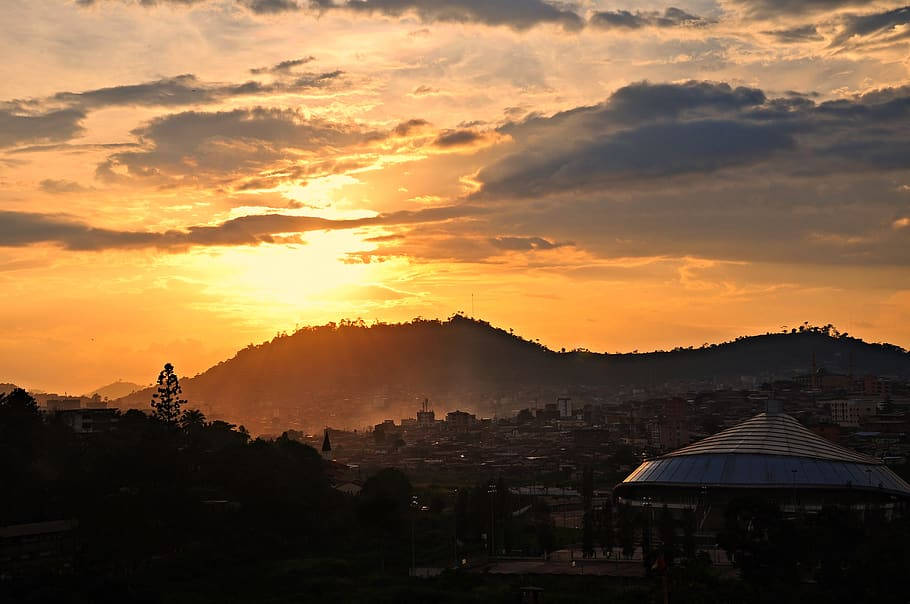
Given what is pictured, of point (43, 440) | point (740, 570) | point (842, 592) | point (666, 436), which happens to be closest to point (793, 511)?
point (740, 570)

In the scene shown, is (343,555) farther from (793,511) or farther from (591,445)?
(591,445)

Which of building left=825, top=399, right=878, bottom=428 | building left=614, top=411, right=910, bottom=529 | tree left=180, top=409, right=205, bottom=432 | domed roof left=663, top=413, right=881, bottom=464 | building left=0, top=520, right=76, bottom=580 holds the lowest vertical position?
building left=0, top=520, right=76, bottom=580

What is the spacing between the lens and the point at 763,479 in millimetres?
73250

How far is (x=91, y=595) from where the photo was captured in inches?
1922

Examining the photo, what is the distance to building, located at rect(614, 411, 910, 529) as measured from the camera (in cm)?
7250

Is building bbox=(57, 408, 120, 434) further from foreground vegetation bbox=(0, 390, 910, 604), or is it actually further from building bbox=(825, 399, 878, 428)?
building bbox=(825, 399, 878, 428)

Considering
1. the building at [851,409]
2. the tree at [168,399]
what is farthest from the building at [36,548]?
the building at [851,409]

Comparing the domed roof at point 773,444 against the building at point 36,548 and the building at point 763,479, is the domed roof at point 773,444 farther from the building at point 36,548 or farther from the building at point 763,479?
the building at point 36,548

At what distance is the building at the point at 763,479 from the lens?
238 feet

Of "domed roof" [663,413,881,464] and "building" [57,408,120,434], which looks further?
"building" [57,408,120,434]

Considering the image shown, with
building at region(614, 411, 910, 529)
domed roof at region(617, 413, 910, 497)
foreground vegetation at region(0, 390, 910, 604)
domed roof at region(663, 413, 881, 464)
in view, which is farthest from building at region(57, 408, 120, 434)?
domed roof at region(663, 413, 881, 464)

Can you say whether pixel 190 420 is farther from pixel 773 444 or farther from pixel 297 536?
pixel 773 444

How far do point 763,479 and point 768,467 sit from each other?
1.61m

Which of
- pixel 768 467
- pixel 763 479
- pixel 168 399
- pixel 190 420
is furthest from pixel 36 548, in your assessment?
pixel 768 467
